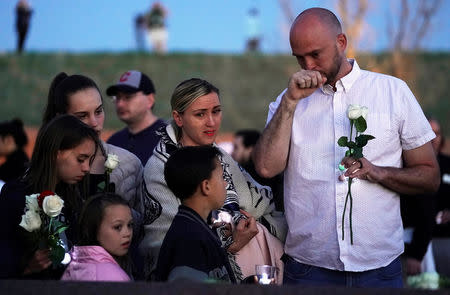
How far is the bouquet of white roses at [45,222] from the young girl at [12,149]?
393 cm

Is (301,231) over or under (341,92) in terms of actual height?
under

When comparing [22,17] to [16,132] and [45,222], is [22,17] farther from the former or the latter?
[45,222]

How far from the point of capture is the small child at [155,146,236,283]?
440 centimetres

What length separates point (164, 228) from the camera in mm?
5305

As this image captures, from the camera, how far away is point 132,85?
801 cm

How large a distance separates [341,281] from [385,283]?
24 cm

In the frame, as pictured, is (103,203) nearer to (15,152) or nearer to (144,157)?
(144,157)

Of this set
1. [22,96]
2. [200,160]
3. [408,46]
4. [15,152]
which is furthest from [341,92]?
[22,96]

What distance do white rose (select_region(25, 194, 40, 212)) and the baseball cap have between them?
3.26 meters

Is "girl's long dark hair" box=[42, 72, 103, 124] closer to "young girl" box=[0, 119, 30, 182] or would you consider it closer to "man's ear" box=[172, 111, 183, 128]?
"man's ear" box=[172, 111, 183, 128]

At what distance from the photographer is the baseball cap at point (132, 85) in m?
8.01

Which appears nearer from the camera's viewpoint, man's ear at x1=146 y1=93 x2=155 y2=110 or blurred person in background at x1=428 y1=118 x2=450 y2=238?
man's ear at x1=146 y1=93 x2=155 y2=110

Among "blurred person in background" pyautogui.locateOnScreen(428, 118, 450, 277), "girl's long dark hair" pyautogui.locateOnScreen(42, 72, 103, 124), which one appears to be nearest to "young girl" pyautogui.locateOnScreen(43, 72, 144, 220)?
"girl's long dark hair" pyautogui.locateOnScreen(42, 72, 103, 124)

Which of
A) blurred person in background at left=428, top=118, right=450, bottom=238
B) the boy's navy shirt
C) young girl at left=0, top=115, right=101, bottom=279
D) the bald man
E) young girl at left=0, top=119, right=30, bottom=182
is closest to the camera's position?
the boy's navy shirt
